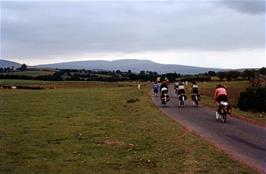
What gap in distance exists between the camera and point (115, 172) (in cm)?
1338

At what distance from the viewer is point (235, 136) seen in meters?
19.6

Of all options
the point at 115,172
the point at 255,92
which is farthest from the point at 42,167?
the point at 255,92

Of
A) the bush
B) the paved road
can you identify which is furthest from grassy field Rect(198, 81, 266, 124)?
the paved road

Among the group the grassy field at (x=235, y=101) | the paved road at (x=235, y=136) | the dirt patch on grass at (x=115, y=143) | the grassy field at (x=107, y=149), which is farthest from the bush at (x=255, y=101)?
the dirt patch on grass at (x=115, y=143)

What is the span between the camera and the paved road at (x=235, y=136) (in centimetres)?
1517

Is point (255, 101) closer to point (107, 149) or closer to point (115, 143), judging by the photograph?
point (115, 143)

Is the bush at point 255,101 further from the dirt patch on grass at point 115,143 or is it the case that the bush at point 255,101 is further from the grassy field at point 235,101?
the dirt patch on grass at point 115,143

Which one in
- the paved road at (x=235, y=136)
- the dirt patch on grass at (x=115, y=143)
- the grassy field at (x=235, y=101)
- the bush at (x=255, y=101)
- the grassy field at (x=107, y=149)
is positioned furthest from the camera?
the bush at (x=255, y=101)

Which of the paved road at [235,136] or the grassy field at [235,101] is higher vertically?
the paved road at [235,136]

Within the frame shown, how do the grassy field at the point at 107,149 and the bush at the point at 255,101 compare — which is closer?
the grassy field at the point at 107,149

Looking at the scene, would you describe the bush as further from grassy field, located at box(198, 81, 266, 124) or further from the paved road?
the paved road

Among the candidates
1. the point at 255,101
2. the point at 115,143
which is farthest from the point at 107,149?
the point at 255,101

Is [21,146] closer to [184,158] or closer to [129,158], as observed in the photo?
[129,158]

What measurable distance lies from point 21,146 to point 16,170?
4363 millimetres
